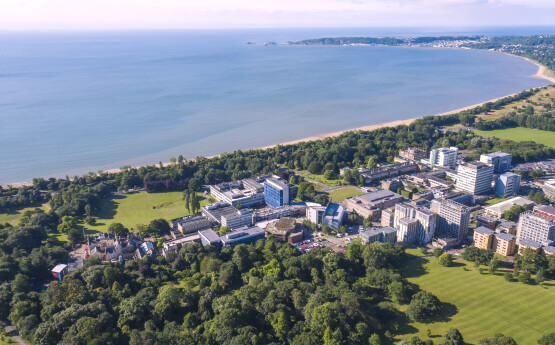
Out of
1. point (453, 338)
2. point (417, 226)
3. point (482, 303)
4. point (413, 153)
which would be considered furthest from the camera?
point (413, 153)

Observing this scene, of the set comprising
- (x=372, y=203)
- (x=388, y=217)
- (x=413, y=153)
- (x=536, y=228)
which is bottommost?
(x=388, y=217)

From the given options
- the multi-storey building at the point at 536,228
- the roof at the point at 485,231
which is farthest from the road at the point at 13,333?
the multi-storey building at the point at 536,228

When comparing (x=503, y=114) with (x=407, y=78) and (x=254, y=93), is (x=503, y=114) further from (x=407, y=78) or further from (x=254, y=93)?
(x=254, y=93)

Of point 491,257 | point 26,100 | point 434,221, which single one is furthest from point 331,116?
point 26,100

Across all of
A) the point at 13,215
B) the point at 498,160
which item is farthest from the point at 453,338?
the point at 13,215

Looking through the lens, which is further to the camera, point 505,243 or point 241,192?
point 241,192

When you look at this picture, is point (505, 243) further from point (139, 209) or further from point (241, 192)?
point (139, 209)
